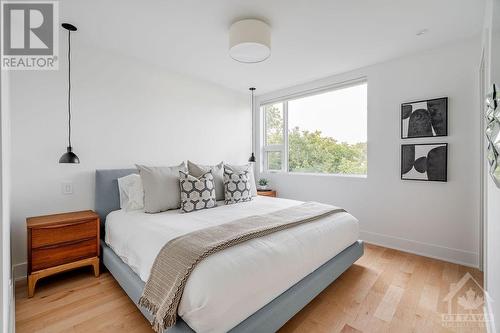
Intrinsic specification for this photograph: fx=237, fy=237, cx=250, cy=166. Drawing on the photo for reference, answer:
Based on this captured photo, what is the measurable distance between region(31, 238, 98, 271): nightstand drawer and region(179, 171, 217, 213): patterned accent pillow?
933 mm

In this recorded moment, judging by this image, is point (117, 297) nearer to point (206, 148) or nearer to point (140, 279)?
point (140, 279)

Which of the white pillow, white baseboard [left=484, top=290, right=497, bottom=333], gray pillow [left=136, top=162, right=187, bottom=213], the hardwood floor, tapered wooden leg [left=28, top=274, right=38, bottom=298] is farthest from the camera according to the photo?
the white pillow

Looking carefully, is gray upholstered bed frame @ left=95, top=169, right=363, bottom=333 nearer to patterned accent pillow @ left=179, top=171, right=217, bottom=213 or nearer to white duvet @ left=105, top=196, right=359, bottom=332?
white duvet @ left=105, top=196, right=359, bottom=332

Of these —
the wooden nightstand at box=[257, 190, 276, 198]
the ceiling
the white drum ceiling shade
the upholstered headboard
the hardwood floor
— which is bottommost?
the hardwood floor

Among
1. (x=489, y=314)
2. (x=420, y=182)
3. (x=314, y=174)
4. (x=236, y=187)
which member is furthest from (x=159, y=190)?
(x=420, y=182)

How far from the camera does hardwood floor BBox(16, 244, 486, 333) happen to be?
1.68m

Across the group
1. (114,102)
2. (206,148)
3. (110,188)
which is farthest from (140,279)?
(206,148)

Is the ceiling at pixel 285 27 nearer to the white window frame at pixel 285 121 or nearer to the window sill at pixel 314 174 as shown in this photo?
the white window frame at pixel 285 121

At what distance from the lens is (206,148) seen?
3896 millimetres

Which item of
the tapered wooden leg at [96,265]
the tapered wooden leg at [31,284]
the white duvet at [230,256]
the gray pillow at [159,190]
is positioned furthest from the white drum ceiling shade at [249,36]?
the tapered wooden leg at [31,284]

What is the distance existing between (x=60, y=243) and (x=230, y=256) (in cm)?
175

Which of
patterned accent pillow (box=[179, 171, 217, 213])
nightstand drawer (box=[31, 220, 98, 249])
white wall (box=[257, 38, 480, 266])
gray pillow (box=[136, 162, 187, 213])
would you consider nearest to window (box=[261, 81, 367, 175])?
white wall (box=[257, 38, 480, 266])

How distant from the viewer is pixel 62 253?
2.14 metres

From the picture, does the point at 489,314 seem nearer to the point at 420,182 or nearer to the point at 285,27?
the point at 420,182
